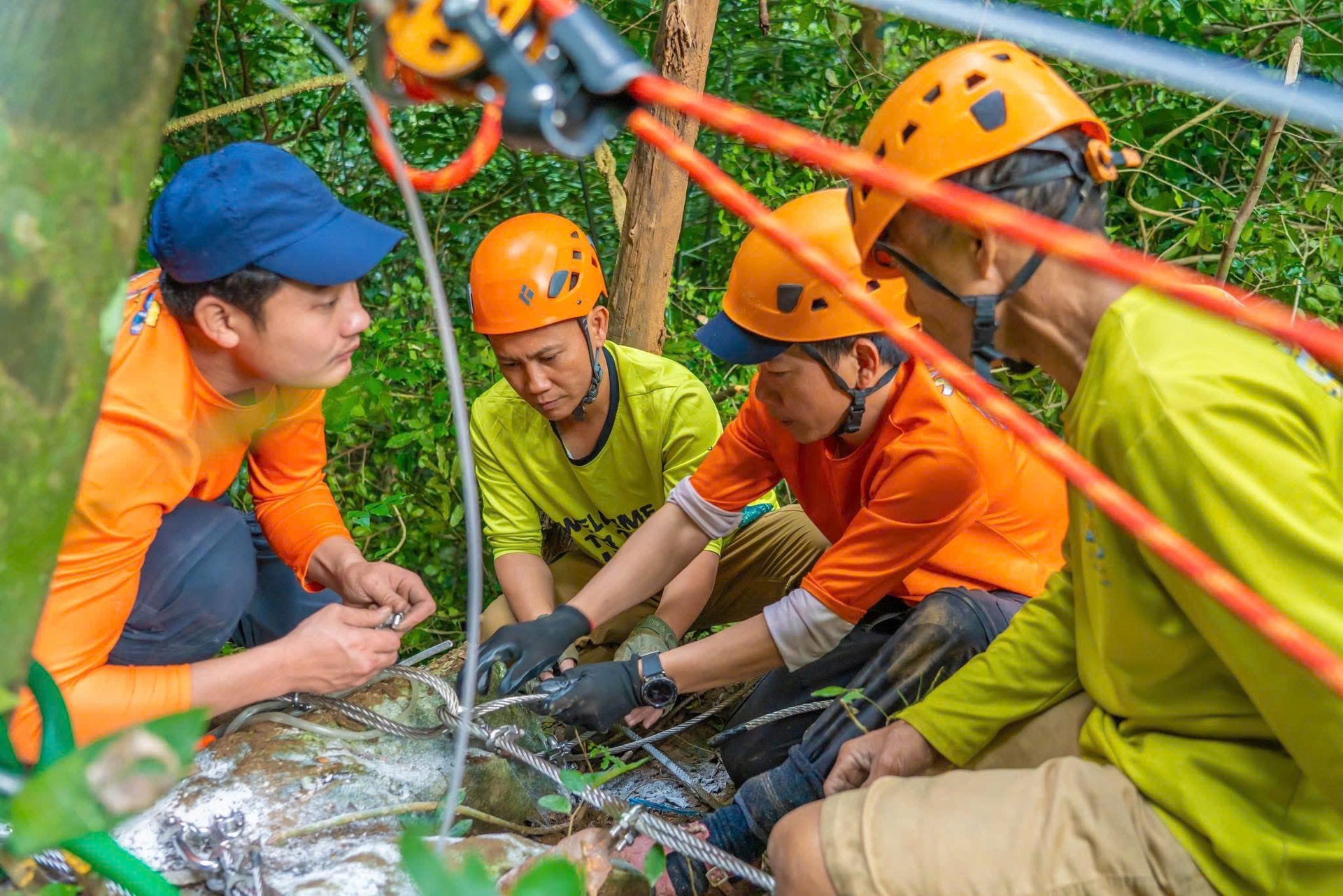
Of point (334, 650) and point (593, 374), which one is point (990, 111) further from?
point (593, 374)

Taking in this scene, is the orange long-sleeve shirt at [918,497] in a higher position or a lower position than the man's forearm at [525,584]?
higher

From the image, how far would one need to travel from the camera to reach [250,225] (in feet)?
7.33

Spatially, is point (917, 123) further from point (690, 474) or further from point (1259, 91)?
point (690, 474)

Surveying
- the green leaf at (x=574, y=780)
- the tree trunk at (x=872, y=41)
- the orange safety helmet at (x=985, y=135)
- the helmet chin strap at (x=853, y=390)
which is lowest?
the green leaf at (x=574, y=780)

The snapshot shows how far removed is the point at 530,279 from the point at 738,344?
74cm

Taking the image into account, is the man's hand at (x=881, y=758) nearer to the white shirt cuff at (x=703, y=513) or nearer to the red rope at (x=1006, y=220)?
the white shirt cuff at (x=703, y=513)

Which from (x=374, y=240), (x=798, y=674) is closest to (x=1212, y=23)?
(x=798, y=674)

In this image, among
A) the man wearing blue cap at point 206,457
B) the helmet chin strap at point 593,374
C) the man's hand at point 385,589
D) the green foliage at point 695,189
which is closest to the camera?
the man wearing blue cap at point 206,457

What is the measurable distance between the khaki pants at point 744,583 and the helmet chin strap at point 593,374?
65 centimetres

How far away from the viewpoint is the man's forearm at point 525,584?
3.50 metres

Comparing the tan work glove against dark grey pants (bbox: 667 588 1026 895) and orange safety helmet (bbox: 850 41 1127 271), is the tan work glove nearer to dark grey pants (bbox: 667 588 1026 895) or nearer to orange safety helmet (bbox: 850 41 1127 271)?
dark grey pants (bbox: 667 588 1026 895)

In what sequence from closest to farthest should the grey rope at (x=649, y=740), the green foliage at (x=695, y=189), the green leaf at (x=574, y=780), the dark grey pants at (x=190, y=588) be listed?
the green leaf at (x=574, y=780) < the dark grey pants at (x=190, y=588) < the grey rope at (x=649, y=740) < the green foliage at (x=695, y=189)

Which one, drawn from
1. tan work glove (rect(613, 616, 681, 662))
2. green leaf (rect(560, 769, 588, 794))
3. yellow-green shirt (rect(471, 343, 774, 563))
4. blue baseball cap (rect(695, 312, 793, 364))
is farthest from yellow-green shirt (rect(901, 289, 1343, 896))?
yellow-green shirt (rect(471, 343, 774, 563))

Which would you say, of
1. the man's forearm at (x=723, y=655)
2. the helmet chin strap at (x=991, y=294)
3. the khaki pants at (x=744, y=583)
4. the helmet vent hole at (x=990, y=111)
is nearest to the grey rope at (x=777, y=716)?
the man's forearm at (x=723, y=655)
